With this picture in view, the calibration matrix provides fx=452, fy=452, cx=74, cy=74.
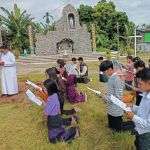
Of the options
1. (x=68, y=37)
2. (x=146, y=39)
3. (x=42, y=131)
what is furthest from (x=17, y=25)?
(x=42, y=131)

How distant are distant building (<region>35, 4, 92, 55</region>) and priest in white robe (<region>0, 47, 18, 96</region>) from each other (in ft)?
115

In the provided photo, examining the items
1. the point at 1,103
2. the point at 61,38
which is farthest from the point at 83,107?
the point at 61,38

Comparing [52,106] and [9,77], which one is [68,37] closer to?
[9,77]

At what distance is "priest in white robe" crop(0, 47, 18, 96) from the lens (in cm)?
1277

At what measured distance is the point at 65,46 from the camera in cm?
4919

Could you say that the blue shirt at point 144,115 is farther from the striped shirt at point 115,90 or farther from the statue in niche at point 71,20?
the statue in niche at point 71,20

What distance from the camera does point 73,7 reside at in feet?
163

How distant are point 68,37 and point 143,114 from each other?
43389mm

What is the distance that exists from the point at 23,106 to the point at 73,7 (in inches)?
1530

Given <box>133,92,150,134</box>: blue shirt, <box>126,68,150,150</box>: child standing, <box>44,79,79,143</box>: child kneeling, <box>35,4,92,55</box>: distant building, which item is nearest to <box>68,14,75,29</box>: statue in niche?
<box>35,4,92,55</box>: distant building

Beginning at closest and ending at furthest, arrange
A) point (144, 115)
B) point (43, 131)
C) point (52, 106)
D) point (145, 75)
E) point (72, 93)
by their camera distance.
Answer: point (145, 75), point (144, 115), point (52, 106), point (43, 131), point (72, 93)

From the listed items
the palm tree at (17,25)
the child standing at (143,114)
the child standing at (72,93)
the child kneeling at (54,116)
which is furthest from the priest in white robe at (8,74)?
the palm tree at (17,25)

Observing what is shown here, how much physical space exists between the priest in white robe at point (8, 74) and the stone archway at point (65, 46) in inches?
1392

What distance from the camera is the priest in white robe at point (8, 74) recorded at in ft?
41.9
